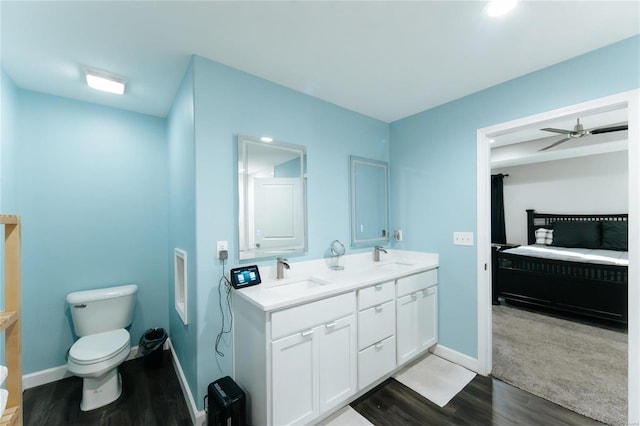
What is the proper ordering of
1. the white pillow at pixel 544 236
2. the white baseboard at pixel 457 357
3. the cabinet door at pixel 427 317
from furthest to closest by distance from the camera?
the white pillow at pixel 544 236 → the cabinet door at pixel 427 317 → the white baseboard at pixel 457 357

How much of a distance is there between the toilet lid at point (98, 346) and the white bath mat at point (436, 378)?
7.43ft

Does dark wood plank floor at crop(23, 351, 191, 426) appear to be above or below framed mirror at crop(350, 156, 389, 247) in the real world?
below

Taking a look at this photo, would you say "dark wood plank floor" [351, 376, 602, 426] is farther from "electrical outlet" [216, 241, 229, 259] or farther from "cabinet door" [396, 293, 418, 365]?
"electrical outlet" [216, 241, 229, 259]

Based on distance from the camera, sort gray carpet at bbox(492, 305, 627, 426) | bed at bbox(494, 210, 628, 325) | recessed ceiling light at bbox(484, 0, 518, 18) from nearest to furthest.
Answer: recessed ceiling light at bbox(484, 0, 518, 18) → gray carpet at bbox(492, 305, 627, 426) → bed at bbox(494, 210, 628, 325)

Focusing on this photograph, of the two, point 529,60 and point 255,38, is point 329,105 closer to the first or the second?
point 255,38

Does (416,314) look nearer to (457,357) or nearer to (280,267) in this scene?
(457,357)

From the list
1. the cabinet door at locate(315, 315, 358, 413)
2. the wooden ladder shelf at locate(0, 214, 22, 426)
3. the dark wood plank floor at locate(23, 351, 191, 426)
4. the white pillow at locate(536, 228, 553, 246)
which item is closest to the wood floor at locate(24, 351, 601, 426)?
the dark wood plank floor at locate(23, 351, 191, 426)

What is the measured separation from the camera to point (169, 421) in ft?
5.98

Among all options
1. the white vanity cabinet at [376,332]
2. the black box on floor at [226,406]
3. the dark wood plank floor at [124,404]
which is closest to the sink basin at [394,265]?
the white vanity cabinet at [376,332]

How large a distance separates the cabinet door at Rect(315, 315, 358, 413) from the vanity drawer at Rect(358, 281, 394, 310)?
0.15 metres

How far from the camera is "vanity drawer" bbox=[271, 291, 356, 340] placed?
1.55 meters

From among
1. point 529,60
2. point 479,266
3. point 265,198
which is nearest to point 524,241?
point 479,266

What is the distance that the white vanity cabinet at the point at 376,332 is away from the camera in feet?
6.46

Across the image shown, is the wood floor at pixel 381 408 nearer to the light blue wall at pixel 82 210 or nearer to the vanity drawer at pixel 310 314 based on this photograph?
the light blue wall at pixel 82 210
